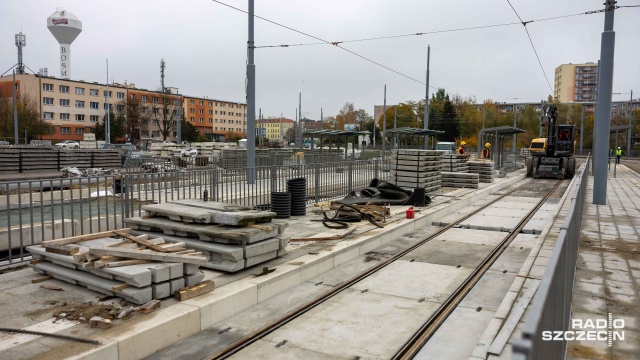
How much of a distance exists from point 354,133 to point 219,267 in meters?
22.5

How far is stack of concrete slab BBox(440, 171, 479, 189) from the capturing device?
21.5m

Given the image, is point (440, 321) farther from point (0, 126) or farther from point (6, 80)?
point (6, 80)

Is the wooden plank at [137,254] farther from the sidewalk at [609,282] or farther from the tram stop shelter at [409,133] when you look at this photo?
the tram stop shelter at [409,133]

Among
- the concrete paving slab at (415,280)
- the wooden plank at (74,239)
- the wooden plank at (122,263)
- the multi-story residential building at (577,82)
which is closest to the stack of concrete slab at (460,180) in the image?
the concrete paving slab at (415,280)

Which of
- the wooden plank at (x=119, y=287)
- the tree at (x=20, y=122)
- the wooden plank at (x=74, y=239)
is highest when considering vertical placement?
the tree at (x=20, y=122)

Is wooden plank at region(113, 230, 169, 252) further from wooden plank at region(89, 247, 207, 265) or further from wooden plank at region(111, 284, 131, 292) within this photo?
wooden plank at region(111, 284, 131, 292)

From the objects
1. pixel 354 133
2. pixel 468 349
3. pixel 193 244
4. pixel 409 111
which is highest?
pixel 409 111

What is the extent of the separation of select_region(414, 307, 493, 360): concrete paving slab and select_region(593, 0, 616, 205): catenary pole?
1173cm

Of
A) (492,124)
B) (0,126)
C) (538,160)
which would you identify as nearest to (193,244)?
(538,160)

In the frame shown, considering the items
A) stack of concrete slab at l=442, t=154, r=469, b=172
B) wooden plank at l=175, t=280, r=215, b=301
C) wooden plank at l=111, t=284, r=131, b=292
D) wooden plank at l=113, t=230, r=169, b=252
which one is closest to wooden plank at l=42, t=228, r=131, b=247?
wooden plank at l=113, t=230, r=169, b=252

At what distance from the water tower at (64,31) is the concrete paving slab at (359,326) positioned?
319 ft

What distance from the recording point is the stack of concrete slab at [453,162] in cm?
2330

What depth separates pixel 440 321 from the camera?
5.86 metres

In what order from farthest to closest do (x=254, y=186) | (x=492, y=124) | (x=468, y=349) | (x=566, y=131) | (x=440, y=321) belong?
(x=492, y=124) < (x=566, y=131) < (x=254, y=186) < (x=440, y=321) < (x=468, y=349)
